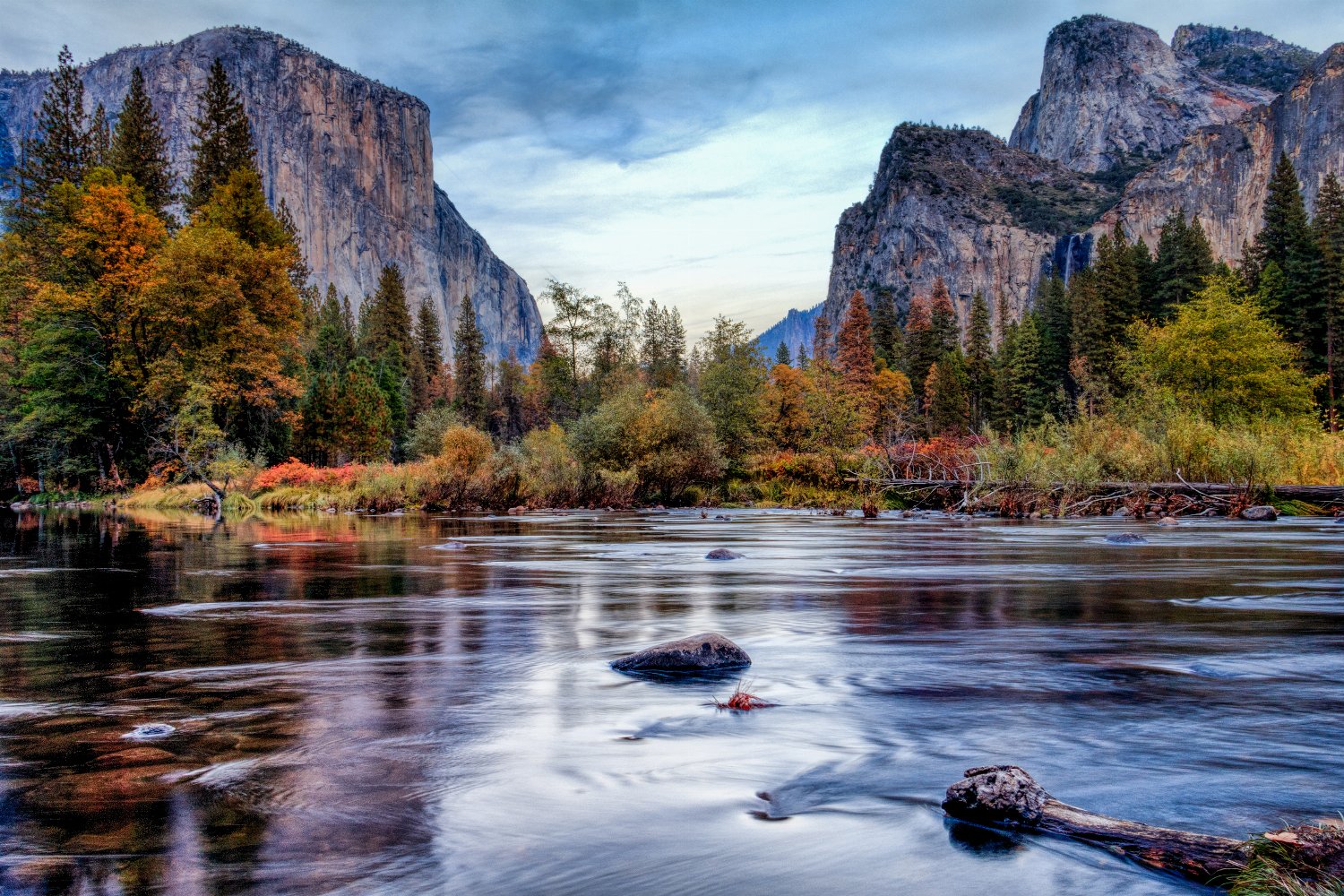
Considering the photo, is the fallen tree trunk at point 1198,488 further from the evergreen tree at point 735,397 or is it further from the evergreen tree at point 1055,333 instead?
the evergreen tree at point 1055,333

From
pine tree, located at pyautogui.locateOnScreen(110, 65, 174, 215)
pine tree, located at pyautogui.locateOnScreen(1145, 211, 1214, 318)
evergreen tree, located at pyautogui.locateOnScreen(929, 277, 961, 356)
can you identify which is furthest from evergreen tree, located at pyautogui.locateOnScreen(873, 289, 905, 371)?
pine tree, located at pyautogui.locateOnScreen(110, 65, 174, 215)

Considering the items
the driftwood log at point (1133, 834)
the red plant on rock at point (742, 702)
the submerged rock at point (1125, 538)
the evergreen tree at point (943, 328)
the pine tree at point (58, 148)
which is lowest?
the submerged rock at point (1125, 538)

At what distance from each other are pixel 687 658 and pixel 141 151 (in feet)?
194

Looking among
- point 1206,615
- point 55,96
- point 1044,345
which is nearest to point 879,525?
point 1206,615

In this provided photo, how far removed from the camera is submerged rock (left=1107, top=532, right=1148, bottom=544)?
57.9ft

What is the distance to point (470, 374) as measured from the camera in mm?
90438

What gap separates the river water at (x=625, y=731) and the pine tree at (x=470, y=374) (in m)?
77.1

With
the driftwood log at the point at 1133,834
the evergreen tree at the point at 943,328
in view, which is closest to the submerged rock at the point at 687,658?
the driftwood log at the point at 1133,834

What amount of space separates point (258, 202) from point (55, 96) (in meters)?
15.3

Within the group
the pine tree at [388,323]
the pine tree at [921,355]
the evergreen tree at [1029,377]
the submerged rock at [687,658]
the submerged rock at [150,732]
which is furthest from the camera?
the pine tree at [388,323]

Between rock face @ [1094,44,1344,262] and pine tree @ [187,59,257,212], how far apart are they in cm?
11578

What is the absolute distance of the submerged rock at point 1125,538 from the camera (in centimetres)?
1766

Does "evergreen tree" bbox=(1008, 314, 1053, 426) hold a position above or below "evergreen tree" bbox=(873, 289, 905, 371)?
below

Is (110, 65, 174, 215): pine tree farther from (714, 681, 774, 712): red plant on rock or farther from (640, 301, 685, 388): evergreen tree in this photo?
(714, 681, 774, 712): red plant on rock
